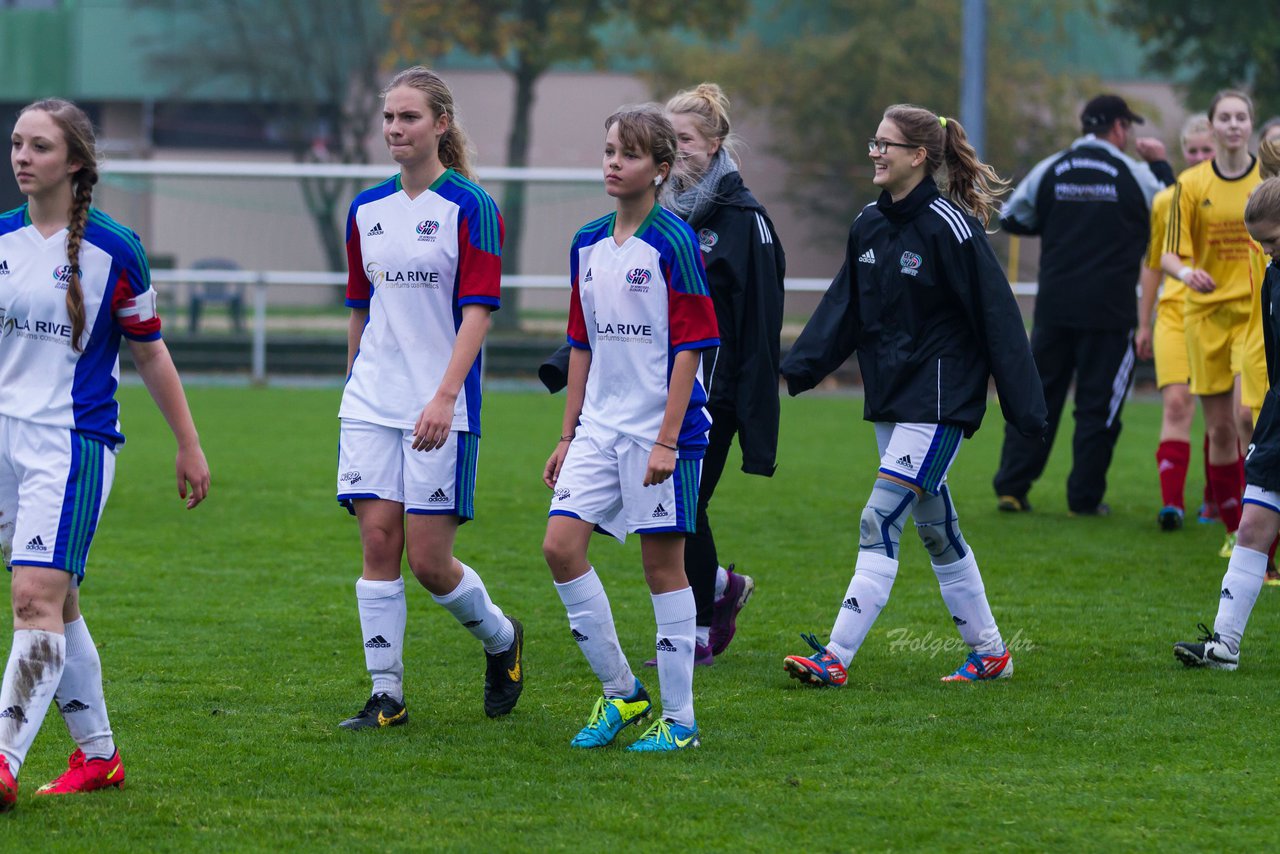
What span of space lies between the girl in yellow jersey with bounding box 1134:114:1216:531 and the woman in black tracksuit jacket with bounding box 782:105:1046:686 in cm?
371

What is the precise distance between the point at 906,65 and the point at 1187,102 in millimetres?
6555

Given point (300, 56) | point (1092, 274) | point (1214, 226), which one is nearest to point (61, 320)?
point (1214, 226)

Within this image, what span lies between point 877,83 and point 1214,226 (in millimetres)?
23435

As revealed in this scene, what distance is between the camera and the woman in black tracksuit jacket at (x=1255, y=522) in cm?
580

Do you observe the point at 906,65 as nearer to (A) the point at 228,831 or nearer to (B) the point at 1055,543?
(B) the point at 1055,543

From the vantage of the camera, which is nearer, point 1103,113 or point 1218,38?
point 1103,113

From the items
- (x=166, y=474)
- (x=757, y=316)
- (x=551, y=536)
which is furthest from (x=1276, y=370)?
(x=166, y=474)

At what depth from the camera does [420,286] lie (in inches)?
199

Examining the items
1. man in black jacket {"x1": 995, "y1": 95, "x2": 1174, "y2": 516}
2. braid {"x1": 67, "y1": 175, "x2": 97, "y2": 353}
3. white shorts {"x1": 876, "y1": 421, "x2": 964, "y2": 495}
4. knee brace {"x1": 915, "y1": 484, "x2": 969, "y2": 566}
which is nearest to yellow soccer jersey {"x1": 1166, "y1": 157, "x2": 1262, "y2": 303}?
man in black jacket {"x1": 995, "y1": 95, "x2": 1174, "y2": 516}

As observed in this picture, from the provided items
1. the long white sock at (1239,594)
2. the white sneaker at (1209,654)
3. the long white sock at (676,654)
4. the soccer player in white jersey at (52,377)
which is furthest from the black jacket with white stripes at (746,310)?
the soccer player in white jersey at (52,377)

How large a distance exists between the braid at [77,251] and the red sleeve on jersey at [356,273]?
3.41 ft

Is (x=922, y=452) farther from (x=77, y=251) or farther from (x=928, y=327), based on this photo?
(x=77, y=251)

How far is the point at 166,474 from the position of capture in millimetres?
11766

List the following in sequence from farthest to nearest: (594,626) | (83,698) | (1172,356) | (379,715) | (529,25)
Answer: (529,25)
(1172,356)
(379,715)
(594,626)
(83,698)
